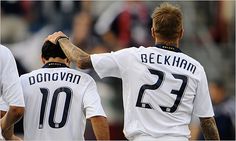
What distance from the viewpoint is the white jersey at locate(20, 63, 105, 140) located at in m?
7.93

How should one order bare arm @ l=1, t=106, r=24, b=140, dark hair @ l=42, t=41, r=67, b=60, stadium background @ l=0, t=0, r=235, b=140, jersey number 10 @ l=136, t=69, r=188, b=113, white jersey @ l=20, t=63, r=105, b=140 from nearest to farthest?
jersey number 10 @ l=136, t=69, r=188, b=113 → bare arm @ l=1, t=106, r=24, b=140 → white jersey @ l=20, t=63, r=105, b=140 → dark hair @ l=42, t=41, r=67, b=60 → stadium background @ l=0, t=0, r=235, b=140

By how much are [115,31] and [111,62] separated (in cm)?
689

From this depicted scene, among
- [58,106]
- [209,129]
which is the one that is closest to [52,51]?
[58,106]

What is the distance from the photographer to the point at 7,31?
14.9 metres

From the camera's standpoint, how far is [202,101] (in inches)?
305

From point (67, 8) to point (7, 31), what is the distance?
105cm

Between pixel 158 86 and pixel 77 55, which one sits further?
pixel 77 55

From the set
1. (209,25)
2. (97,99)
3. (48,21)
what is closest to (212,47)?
(209,25)

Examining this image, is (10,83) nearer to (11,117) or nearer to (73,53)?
(11,117)

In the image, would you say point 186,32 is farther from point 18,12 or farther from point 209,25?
point 18,12

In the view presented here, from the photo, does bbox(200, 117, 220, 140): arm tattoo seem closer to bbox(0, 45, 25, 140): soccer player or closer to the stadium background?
bbox(0, 45, 25, 140): soccer player

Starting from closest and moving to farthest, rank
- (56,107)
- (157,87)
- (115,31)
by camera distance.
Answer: (157,87)
(56,107)
(115,31)

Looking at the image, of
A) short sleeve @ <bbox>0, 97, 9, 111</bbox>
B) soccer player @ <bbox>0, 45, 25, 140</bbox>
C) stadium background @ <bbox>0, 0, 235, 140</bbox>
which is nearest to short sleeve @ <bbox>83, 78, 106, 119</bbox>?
soccer player @ <bbox>0, 45, 25, 140</bbox>

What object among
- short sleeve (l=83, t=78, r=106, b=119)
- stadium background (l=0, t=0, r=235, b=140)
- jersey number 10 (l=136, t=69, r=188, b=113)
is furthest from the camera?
stadium background (l=0, t=0, r=235, b=140)
